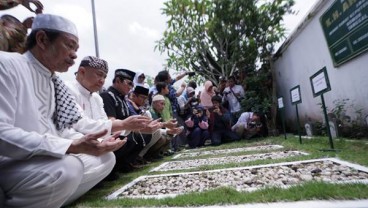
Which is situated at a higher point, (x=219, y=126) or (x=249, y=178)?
(x=219, y=126)

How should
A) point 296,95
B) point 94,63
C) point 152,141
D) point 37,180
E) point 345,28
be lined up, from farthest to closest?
point 152,141 → point 296,95 → point 345,28 → point 94,63 → point 37,180

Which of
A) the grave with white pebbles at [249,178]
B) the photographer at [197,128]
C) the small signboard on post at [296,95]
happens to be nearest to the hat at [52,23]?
the grave with white pebbles at [249,178]

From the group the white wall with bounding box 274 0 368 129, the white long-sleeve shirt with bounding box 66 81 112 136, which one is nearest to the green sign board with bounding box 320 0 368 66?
the white wall with bounding box 274 0 368 129

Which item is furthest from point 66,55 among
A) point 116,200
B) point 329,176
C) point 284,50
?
point 284,50

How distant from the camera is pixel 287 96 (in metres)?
8.60

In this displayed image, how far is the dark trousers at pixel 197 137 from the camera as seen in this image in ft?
25.7

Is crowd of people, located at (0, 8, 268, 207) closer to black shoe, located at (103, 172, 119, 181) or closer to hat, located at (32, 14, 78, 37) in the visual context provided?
hat, located at (32, 14, 78, 37)

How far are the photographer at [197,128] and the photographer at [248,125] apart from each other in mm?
821

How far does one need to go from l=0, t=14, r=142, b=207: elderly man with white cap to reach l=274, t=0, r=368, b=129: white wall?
4.40m

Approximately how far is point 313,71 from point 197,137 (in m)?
3.41

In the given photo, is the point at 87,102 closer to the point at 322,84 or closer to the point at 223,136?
the point at 322,84

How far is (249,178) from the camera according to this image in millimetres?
2713

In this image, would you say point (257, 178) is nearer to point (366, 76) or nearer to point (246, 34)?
point (366, 76)

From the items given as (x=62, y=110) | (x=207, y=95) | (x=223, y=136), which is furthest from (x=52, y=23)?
(x=207, y=95)
